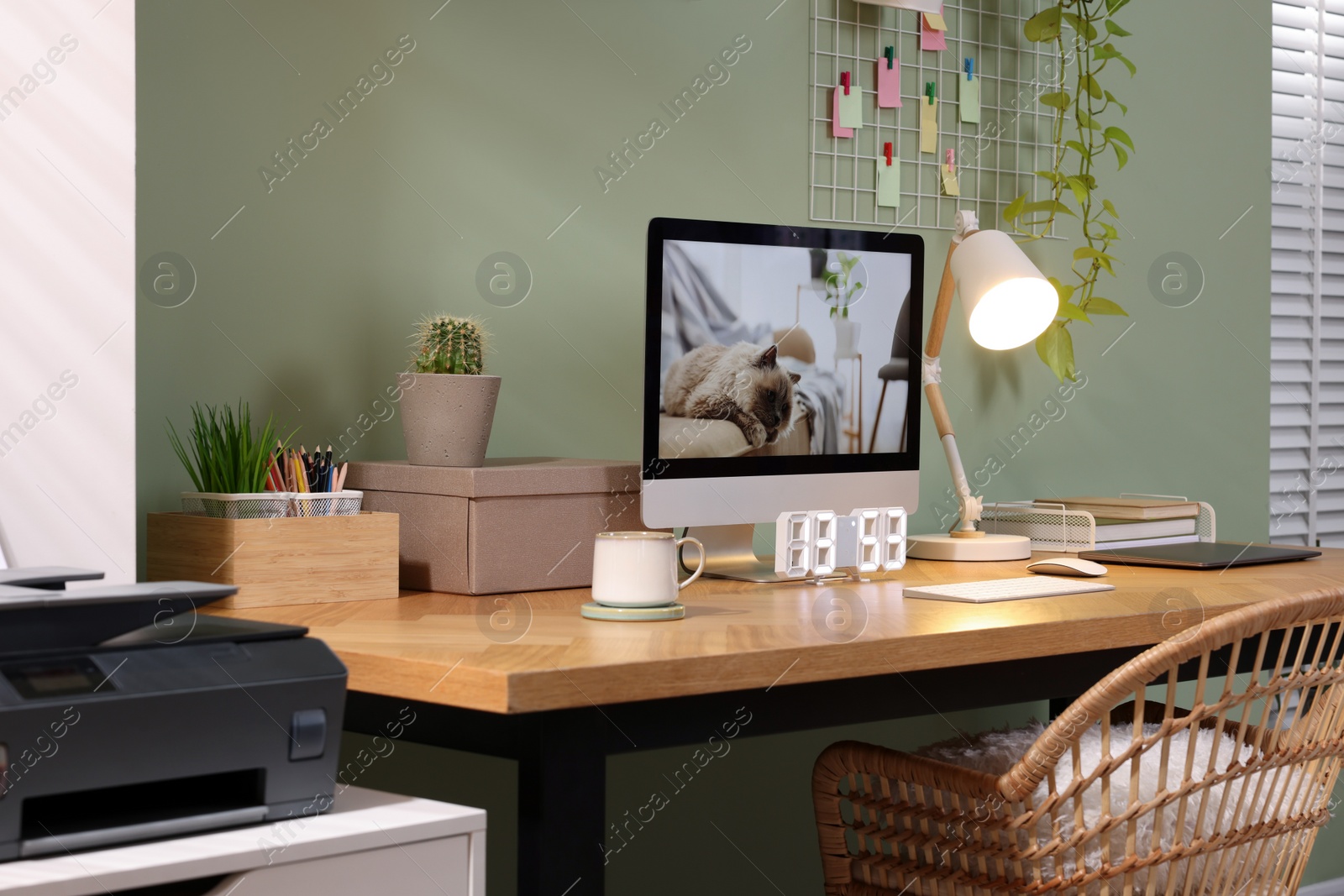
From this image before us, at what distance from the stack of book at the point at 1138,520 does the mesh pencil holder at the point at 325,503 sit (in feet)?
4.01

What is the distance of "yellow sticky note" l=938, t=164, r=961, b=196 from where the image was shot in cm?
256

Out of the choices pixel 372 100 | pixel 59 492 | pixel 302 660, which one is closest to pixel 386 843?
pixel 302 660

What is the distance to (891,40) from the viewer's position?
248 centimetres

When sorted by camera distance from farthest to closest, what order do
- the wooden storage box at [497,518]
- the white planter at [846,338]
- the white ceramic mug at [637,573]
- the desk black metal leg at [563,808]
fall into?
the white planter at [846,338]
the wooden storage box at [497,518]
the white ceramic mug at [637,573]
the desk black metal leg at [563,808]

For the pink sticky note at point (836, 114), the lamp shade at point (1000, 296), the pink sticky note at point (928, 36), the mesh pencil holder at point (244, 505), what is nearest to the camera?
the mesh pencil holder at point (244, 505)

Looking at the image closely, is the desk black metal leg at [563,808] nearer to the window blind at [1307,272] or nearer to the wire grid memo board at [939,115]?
the wire grid memo board at [939,115]

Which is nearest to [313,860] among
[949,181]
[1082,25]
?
[949,181]

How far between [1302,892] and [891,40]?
6.62ft

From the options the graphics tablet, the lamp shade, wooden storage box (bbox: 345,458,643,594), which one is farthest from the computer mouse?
wooden storage box (bbox: 345,458,643,594)

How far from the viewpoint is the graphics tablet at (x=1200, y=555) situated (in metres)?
2.00

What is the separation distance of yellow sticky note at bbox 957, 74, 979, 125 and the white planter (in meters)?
0.83

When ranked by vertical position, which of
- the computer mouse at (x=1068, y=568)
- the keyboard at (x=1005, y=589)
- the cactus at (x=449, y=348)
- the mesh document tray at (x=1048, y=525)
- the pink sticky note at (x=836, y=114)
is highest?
the pink sticky note at (x=836, y=114)

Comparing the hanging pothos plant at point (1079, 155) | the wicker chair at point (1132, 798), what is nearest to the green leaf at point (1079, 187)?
the hanging pothos plant at point (1079, 155)

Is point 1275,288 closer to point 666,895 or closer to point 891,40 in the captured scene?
point 891,40
